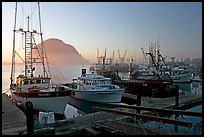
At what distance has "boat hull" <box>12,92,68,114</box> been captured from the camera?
18812 millimetres

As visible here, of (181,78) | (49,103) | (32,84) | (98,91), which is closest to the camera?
(49,103)

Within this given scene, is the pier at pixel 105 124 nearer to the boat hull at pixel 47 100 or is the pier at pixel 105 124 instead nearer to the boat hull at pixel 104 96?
the boat hull at pixel 47 100

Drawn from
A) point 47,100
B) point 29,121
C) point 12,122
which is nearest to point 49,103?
point 47,100

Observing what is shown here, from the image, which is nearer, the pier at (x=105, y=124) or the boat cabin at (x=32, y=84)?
the pier at (x=105, y=124)

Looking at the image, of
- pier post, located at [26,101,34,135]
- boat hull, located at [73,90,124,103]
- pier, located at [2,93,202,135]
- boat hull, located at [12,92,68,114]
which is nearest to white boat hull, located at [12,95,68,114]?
boat hull, located at [12,92,68,114]

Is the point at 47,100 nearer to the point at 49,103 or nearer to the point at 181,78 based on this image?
the point at 49,103

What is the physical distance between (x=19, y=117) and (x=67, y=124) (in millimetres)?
4293

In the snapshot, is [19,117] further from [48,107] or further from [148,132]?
[148,132]

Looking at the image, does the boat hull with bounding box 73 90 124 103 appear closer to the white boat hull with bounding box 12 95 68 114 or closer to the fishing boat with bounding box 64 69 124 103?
the fishing boat with bounding box 64 69 124 103

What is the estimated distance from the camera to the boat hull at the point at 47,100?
61.7 ft

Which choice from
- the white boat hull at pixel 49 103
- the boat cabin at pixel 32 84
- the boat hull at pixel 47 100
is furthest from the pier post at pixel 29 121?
the boat cabin at pixel 32 84

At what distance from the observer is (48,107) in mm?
19297

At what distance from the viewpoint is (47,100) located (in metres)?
19.0

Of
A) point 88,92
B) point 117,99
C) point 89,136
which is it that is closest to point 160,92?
point 117,99
